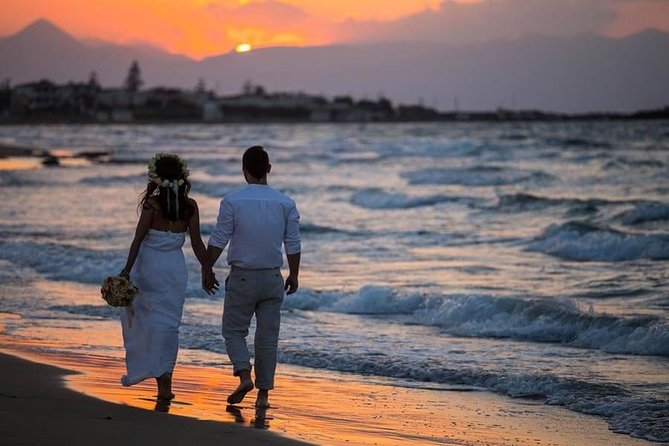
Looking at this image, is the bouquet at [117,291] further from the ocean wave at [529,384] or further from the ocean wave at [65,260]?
the ocean wave at [65,260]

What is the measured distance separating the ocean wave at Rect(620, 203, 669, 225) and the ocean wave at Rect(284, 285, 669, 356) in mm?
12853

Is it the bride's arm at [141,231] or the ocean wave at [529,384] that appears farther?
the ocean wave at [529,384]

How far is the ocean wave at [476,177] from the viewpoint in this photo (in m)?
40.0

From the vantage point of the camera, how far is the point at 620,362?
9.95 m

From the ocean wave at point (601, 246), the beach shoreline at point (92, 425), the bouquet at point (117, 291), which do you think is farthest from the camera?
the ocean wave at point (601, 246)

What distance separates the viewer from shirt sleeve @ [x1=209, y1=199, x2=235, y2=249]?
7141 mm

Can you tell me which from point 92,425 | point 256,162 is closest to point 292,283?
point 256,162

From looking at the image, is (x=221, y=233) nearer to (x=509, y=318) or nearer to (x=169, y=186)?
(x=169, y=186)

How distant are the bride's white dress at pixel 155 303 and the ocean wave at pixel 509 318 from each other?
14.9 feet

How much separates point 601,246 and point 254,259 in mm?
12702

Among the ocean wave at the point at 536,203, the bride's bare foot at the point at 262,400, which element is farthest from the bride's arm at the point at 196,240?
the ocean wave at the point at 536,203

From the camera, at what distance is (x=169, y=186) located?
7316 mm

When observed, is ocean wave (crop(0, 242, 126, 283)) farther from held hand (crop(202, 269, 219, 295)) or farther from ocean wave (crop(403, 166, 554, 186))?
ocean wave (crop(403, 166, 554, 186))

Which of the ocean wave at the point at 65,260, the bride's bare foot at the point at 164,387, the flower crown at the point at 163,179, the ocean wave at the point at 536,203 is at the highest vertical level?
the flower crown at the point at 163,179
